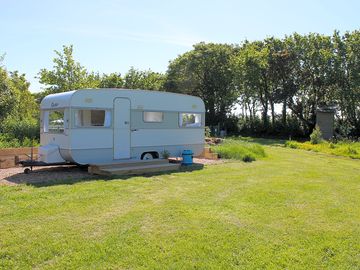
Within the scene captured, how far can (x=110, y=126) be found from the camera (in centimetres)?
1222

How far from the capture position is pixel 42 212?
21.5 feet

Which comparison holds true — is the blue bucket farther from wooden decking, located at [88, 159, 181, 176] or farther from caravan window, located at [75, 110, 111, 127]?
caravan window, located at [75, 110, 111, 127]

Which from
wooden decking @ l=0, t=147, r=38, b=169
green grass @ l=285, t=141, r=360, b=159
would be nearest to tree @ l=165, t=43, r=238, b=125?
green grass @ l=285, t=141, r=360, b=159

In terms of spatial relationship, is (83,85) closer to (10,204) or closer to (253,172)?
(253,172)

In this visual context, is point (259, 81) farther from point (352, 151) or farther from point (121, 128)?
point (121, 128)

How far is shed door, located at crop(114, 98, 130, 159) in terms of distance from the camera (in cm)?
1239

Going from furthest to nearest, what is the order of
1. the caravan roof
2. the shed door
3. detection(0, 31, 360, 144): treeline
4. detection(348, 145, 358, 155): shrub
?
detection(0, 31, 360, 144): treeline, detection(348, 145, 358, 155): shrub, the shed door, the caravan roof

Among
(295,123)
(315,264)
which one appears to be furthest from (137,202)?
(295,123)

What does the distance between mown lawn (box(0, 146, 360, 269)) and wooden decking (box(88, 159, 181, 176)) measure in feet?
4.56

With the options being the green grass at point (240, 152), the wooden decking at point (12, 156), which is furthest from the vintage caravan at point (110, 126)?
the green grass at point (240, 152)

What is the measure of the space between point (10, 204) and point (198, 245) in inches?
149

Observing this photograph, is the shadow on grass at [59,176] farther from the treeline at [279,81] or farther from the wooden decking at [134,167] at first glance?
the treeline at [279,81]

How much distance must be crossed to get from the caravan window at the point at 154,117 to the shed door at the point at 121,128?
790mm

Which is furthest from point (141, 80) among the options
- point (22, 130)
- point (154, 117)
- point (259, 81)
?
point (154, 117)
